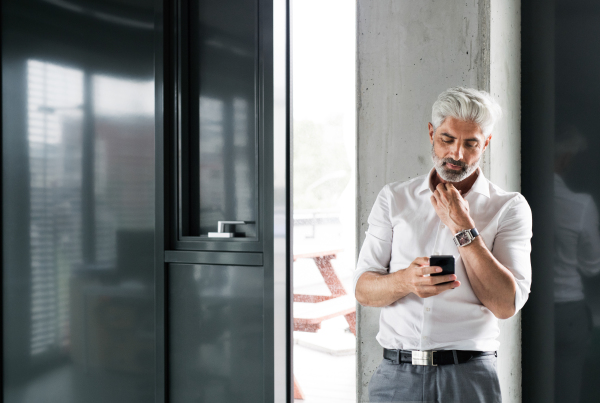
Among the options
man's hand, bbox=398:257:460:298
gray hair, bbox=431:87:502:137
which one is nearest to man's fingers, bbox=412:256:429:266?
man's hand, bbox=398:257:460:298

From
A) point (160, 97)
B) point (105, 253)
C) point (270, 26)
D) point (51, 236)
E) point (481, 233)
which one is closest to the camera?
point (481, 233)

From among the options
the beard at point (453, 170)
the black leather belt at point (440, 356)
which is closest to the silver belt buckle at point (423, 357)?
the black leather belt at point (440, 356)

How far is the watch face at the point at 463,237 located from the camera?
1524 mm

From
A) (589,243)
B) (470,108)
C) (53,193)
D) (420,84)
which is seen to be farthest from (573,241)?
(53,193)

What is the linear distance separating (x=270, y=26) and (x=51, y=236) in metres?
1.71

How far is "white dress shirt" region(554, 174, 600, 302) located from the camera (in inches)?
74.0

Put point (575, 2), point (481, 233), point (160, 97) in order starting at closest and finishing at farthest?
point (481, 233)
point (575, 2)
point (160, 97)

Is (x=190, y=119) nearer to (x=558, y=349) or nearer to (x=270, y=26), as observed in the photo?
(x=270, y=26)

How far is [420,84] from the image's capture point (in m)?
2.01

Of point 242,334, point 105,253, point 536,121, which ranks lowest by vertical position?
point 242,334

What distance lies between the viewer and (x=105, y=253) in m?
2.59

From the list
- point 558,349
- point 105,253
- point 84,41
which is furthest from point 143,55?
point 558,349

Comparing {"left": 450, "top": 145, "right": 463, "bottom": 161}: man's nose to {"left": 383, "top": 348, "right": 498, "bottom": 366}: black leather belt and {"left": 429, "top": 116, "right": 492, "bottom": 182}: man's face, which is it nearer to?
{"left": 429, "top": 116, "right": 492, "bottom": 182}: man's face

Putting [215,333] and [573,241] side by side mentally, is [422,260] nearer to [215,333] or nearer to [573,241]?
[573,241]
